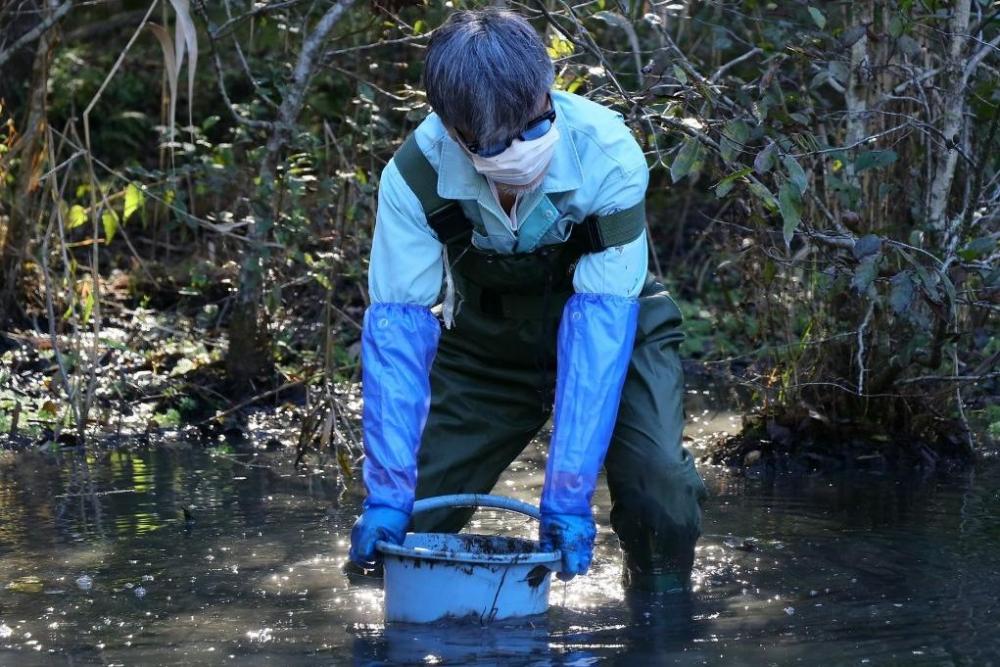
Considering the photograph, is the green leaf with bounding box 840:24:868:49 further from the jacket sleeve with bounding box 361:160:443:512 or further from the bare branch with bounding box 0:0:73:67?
the bare branch with bounding box 0:0:73:67

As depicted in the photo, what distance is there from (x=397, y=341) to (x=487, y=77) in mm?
669

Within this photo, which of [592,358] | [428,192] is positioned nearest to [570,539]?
[592,358]

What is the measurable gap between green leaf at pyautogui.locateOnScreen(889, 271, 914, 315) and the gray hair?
1.29 metres

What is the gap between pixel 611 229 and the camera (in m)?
3.18

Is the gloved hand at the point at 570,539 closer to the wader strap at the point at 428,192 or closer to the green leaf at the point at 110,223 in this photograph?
the wader strap at the point at 428,192

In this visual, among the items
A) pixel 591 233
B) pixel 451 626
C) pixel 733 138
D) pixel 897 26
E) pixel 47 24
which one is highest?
pixel 47 24

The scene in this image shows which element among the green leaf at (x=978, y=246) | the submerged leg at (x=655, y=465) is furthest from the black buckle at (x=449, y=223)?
the green leaf at (x=978, y=246)

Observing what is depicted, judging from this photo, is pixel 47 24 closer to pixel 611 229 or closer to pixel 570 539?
pixel 611 229

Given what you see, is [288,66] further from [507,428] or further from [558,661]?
[558,661]

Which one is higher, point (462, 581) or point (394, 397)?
point (394, 397)

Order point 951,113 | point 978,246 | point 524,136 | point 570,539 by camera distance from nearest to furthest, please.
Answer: point 524,136, point 570,539, point 978,246, point 951,113

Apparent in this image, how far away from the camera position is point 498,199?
3129 millimetres

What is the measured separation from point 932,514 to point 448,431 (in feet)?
5.42

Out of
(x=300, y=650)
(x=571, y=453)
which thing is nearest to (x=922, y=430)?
(x=571, y=453)
